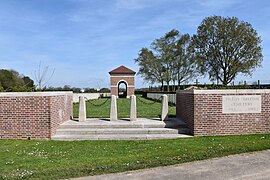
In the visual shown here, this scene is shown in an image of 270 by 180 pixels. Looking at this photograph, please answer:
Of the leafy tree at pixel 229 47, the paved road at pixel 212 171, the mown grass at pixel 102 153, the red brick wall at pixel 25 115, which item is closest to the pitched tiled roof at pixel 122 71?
the leafy tree at pixel 229 47

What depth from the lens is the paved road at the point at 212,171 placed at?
481 centimetres

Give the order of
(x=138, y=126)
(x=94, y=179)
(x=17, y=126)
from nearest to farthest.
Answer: (x=94, y=179)
(x=17, y=126)
(x=138, y=126)

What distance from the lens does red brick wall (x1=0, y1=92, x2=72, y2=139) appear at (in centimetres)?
848

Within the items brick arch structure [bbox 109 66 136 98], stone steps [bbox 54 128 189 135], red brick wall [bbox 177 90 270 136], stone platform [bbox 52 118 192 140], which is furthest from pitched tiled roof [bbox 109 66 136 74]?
red brick wall [bbox 177 90 270 136]

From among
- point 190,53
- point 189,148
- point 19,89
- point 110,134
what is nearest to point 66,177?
point 189,148

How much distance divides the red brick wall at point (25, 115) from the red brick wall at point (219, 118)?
4660 mm

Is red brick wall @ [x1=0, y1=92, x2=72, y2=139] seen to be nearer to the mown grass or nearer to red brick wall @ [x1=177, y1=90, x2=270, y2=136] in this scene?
the mown grass

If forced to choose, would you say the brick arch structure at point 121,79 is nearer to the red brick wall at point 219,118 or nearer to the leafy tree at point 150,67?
the leafy tree at point 150,67

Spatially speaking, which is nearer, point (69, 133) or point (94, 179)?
point (94, 179)

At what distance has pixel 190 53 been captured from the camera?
4062cm

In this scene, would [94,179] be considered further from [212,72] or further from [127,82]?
[127,82]

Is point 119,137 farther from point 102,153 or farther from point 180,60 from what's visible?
point 180,60

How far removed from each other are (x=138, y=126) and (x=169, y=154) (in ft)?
10.6

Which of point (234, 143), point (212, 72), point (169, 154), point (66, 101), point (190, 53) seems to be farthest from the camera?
point (190, 53)
